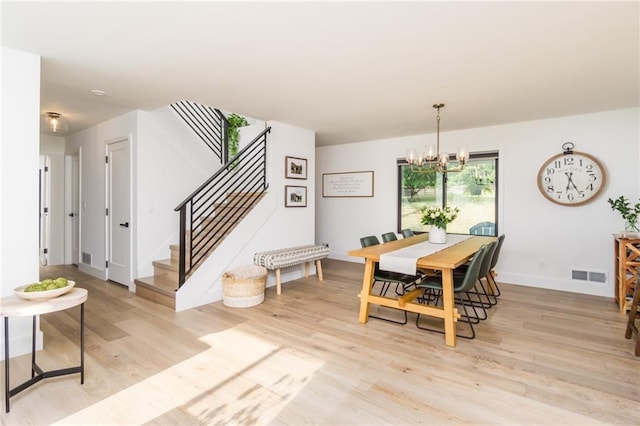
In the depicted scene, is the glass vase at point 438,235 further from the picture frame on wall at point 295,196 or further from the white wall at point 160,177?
the white wall at point 160,177

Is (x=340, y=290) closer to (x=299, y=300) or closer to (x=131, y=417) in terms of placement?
(x=299, y=300)

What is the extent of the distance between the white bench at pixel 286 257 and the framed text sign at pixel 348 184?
1.84 meters

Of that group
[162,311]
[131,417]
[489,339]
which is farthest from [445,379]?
[162,311]

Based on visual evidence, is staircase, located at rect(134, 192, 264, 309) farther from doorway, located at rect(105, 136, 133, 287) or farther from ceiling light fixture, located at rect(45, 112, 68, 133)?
ceiling light fixture, located at rect(45, 112, 68, 133)

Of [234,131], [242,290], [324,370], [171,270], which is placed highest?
[234,131]

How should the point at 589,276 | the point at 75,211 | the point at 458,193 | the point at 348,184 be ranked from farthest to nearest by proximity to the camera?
the point at 348,184 < the point at 75,211 < the point at 458,193 < the point at 589,276

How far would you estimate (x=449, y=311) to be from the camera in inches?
112

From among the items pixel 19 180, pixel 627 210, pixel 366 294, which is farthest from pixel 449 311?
pixel 19 180

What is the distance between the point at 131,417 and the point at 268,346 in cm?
112

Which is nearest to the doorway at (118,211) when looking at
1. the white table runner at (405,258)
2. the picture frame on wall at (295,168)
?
the picture frame on wall at (295,168)

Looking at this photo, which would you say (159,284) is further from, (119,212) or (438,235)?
(438,235)

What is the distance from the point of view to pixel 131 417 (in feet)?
6.16

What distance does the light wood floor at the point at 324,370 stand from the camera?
1.93m

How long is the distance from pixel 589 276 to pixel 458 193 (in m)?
2.03
